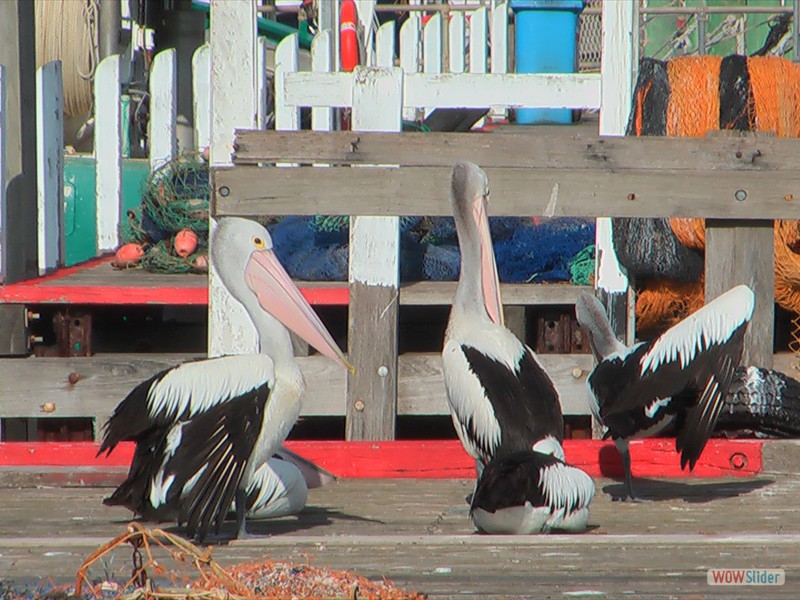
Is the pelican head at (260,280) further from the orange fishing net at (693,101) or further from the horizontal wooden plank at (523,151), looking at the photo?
the orange fishing net at (693,101)

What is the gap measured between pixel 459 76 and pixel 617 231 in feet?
3.59

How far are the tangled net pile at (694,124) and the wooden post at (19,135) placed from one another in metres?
2.98

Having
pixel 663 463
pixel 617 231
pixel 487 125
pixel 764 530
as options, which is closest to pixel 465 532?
pixel 764 530

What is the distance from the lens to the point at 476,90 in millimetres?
6031

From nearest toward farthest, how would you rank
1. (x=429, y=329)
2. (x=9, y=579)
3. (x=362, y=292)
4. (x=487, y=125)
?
1. (x=9, y=579)
2. (x=362, y=292)
3. (x=429, y=329)
4. (x=487, y=125)

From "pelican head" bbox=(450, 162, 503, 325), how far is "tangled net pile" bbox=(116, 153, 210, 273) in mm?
2831

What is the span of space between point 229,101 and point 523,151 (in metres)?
1.30

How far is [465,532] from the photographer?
4.07 meters

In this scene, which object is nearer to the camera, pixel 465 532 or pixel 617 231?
pixel 465 532

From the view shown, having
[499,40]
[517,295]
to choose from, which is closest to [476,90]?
[517,295]

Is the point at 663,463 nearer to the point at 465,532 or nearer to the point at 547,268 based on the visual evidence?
the point at 465,532

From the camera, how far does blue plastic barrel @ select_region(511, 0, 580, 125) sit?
11.9 m

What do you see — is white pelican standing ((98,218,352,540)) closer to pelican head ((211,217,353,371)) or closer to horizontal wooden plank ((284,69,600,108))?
pelican head ((211,217,353,371))

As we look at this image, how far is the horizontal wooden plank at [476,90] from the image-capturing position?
596cm
